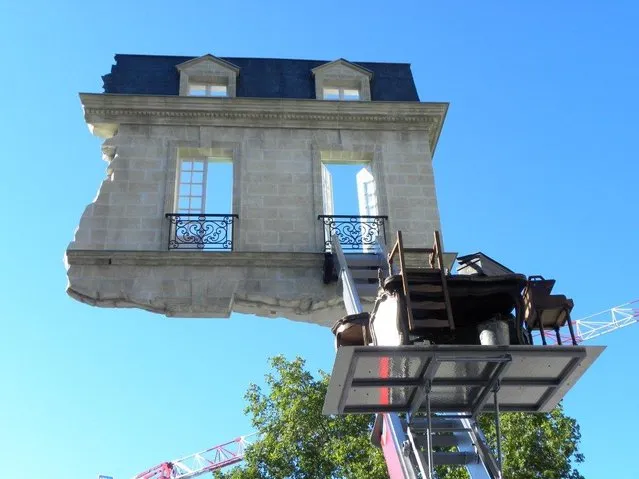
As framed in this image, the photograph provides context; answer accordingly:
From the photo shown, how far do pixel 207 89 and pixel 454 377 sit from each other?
1002cm

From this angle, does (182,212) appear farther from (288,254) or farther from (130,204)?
(288,254)

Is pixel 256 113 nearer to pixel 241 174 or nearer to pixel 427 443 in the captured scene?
pixel 241 174

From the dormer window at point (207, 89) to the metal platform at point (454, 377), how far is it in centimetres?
936

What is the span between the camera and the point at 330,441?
17844 mm

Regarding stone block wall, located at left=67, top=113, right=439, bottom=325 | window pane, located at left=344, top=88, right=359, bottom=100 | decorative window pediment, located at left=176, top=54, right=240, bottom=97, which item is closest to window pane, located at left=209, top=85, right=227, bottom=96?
decorative window pediment, located at left=176, top=54, right=240, bottom=97

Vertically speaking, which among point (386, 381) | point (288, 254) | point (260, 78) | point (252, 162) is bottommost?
point (386, 381)

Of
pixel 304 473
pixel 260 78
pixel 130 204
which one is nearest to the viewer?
pixel 130 204

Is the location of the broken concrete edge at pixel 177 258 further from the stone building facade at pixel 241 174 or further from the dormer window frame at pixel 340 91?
the dormer window frame at pixel 340 91

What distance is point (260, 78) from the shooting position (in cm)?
1558

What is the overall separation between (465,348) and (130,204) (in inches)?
317

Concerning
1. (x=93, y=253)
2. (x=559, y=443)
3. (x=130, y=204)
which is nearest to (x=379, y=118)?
(x=130, y=204)

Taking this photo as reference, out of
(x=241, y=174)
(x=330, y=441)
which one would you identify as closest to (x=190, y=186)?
(x=241, y=174)

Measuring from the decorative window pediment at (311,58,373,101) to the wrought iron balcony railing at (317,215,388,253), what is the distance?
309cm

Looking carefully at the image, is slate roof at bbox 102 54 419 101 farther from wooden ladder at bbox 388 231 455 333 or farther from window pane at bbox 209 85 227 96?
wooden ladder at bbox 388 231 455 333
